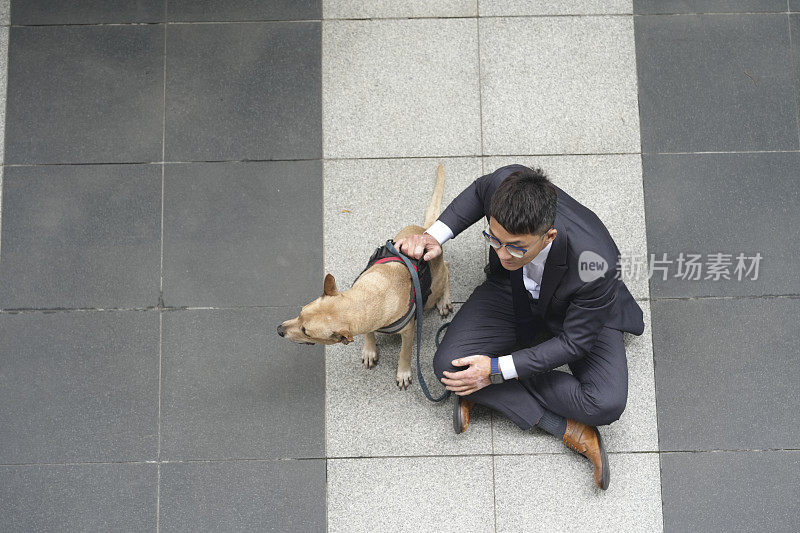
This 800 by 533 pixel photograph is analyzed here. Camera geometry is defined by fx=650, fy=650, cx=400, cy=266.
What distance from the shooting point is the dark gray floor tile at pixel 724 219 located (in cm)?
437

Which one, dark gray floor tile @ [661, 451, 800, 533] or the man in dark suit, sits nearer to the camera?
the man in dark suit

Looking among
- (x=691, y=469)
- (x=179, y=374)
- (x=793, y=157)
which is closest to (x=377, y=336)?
(x=179, y=374)

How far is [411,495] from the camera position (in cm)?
417

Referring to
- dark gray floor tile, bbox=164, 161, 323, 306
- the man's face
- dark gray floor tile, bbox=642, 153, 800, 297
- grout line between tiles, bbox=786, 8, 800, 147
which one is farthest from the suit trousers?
grout line between tiles, bbox=786, 8, 800, 147

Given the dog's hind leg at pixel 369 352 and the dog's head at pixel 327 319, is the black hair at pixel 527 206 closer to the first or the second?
the dog's head at pixel 327 319

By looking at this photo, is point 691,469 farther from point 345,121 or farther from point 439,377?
point 345,121

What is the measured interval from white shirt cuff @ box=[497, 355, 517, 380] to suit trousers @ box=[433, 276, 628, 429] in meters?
0.22

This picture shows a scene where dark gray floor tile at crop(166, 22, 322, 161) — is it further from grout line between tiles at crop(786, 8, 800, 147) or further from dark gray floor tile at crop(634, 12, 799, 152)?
grout line between tiles at crop(786, 8, 800, 147)

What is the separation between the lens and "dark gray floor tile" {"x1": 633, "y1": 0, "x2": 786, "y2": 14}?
4.59m

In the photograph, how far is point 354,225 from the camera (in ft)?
14.3

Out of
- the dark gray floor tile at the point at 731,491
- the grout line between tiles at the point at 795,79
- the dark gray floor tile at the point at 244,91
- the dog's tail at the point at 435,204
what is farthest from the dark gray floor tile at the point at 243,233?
the grout line between tiles at the point at 795,79

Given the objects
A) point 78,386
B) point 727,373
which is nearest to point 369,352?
point 78,386

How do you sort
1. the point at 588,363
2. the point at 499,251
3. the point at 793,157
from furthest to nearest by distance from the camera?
the point at 793,157, the point at 588,363, the point at 499,251

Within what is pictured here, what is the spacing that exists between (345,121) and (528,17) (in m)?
1.49
